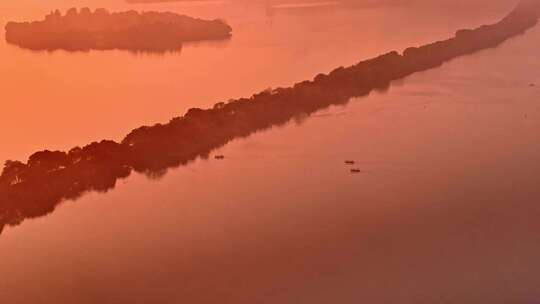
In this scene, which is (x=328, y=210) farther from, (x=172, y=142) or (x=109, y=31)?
(x=109, y=31)

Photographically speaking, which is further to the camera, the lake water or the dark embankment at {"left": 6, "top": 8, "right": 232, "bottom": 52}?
the dark embankment at {"left": 6, "top": 8, "right": 232, "bottom": 52}

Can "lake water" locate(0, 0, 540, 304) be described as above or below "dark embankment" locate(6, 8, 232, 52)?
below

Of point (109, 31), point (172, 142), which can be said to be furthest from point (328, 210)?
point (109, 31)

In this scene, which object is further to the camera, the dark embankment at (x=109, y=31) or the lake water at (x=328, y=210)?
the dark embankment at (x=109, y=31)

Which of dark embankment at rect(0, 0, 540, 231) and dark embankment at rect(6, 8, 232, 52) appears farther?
dark embankment at rect(6, 8, 232, 52)

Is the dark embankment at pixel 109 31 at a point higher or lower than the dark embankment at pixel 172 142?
higher

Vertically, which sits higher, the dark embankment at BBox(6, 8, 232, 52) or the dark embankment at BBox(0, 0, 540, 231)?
the dark embankment at BBox(6, 8, 232, 52)
